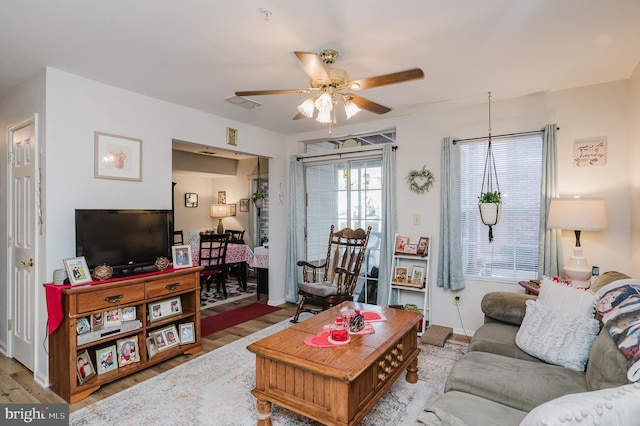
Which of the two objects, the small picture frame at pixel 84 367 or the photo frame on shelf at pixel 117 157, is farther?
the photo frame on shelf at pixel 117 157

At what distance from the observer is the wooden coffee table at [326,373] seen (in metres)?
1.80

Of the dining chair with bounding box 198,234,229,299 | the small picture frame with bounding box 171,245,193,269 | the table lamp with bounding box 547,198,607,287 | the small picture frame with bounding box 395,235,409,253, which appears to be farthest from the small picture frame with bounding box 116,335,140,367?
the table lamp with bounding box 547,198,607,287

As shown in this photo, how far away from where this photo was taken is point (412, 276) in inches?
155

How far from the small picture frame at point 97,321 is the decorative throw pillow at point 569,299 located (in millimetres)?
3255

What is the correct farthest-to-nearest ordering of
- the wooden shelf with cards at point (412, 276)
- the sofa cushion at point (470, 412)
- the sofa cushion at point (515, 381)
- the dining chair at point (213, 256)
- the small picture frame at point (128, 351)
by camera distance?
the dining chair at point (213, 256) < the wooden shelf with cards at point (412, 276) < the small picture frame at point (128, 351) < the sofa cushion at point (515, 381) < the sofa cushion at point (470, 412)

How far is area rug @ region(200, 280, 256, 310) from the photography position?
16.8 ft

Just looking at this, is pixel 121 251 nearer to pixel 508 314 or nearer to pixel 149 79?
pixel 149 79

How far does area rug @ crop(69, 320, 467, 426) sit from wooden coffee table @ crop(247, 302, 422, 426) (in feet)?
0.72

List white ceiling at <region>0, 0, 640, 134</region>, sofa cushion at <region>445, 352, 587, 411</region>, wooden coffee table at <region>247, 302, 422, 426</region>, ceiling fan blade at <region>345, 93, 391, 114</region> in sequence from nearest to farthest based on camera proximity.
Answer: sofa cushion at <region>445, 352, 587, 411</region>, wooden coffee table at <region>247, 302, 422, 426</region>, white ceiling at <region>0, 0, 640, 134</region>, ceiling fan blade at <region>345, 93, 391, 114</region>

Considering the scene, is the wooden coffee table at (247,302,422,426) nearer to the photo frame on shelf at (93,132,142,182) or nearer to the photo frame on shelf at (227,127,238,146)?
the photo frame on shelf at (93,132,142,182)

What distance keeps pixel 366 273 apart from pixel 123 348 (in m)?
2.87

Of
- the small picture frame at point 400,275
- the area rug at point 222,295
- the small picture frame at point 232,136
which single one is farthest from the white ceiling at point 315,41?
the area rug at point 222,295

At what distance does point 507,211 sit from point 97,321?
12.9 ft

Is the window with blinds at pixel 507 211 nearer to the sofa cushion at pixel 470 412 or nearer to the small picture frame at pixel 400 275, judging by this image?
the small picture frame at pixel 400 275
